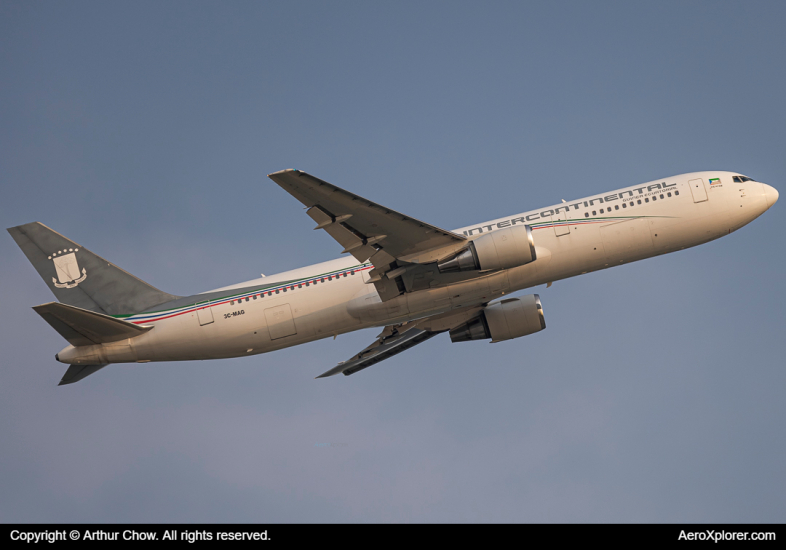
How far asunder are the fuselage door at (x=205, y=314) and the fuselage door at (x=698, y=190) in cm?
2325

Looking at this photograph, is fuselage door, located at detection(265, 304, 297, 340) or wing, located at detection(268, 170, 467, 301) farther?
fuselage door, located at detection(265, 304, 297, 340)

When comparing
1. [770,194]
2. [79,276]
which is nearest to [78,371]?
[79,276]

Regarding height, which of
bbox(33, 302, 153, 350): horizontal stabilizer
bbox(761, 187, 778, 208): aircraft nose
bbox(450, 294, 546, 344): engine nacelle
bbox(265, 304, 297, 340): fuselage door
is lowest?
bbox(450, 294, 546, 344): engine nacelle

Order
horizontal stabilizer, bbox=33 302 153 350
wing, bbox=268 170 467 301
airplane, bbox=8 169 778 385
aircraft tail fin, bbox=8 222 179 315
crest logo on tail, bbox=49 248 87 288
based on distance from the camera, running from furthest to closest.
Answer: crest logo on tail, bbox=49 248 87 288 < aircraft tail fin, bbox=8 222 179 315 < airplane, bbox=8 169 778 385 < horizontal stabilizer, bbox=33 302 153 350 < wing, bbox=268 170 467 301

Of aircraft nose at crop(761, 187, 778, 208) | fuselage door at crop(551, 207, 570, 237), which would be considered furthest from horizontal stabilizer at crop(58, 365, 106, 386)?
aircraft nose at crop(761, 187, 778, 208)

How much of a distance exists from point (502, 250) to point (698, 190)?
1039 centimetres

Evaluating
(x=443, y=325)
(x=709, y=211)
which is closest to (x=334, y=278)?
(x=443, y=325)

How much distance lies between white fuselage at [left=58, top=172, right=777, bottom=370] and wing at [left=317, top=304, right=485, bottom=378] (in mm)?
4959

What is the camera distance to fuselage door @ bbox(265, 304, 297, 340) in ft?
103

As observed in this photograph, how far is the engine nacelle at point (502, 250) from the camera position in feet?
94.7

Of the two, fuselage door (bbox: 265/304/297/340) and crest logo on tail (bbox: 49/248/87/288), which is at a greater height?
crest logo on tail (bbox: 49/248/87/288)

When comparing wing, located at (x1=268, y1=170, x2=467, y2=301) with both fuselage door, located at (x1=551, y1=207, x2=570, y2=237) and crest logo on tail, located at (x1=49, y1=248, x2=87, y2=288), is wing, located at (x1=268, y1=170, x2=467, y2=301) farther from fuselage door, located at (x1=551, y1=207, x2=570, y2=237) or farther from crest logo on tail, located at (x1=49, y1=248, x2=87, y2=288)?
crest logo on tail, located at (x1=49, y1=248, x2=87, y2=288)

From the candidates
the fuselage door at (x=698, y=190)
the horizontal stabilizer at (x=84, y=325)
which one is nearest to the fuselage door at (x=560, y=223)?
the fuselage door at (x=698, y=190)

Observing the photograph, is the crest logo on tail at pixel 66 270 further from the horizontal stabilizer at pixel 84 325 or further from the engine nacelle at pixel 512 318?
the engine nacelle at pixel 512 318
